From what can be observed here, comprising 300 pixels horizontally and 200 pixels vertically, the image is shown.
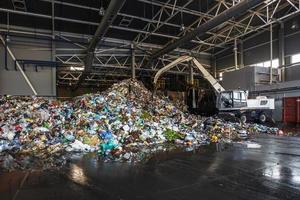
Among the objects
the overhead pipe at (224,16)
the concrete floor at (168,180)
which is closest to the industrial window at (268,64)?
Result: the overhead pipe at (224,16)

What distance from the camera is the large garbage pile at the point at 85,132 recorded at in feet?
20.9

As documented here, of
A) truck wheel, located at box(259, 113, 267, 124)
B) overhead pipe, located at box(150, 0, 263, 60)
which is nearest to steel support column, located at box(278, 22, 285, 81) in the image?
truck wheel, located at box(259, 113, 267, 124)

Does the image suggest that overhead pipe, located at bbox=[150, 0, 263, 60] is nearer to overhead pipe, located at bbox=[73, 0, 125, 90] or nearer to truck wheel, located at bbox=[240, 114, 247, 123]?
overhead pipe, located at bbox=[73, 0, 125, 90]

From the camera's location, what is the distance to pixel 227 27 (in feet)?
56.4

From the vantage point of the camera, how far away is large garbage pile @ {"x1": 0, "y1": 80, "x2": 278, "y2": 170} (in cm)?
637

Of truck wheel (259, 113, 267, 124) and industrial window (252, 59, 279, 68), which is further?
industrial window (252, 59, 279, 68)

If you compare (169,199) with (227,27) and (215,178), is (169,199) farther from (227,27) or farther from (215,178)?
(227,27)

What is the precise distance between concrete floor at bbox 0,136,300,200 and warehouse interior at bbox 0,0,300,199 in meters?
0.02

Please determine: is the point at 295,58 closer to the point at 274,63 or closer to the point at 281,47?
the point at 281,47

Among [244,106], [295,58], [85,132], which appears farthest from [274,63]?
[85,132]

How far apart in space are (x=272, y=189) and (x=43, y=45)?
15238 mm

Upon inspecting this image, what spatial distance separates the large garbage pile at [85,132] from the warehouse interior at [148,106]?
0.17ft

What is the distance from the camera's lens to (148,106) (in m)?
12.8

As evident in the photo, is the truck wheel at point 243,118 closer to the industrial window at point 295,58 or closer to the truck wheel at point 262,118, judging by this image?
the truck wheel at point 262,118
